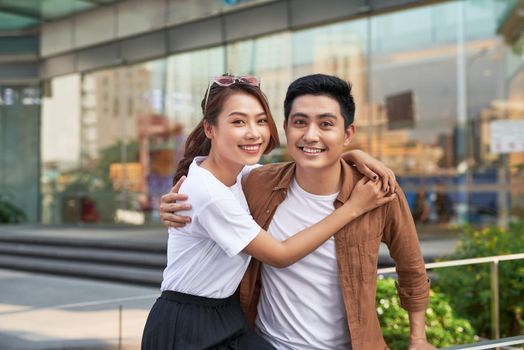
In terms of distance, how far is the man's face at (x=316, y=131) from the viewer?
76.4 inches

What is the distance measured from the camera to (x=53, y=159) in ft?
57.7

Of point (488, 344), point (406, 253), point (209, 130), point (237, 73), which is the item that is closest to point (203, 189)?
point (209, 130)

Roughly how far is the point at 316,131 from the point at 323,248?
371 millimetres

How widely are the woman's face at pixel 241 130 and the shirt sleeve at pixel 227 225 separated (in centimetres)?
15

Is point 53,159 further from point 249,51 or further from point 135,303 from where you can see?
point 135,303

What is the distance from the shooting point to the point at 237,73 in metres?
12.4

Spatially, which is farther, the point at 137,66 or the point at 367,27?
the point at 137,66

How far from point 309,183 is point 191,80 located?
43.6 feet

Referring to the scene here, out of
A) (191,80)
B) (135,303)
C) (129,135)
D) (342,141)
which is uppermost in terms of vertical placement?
(191,80)

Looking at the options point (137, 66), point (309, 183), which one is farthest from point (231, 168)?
point (137, 66)

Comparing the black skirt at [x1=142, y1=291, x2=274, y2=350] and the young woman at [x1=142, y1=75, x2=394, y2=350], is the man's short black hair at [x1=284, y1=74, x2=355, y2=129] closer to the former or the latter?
the young woman at [x1=142, y1=75, x2=394, y2=350]

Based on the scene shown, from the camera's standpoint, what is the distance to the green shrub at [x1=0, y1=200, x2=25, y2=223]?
54.5 feet

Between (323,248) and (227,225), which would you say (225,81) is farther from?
(323,248)

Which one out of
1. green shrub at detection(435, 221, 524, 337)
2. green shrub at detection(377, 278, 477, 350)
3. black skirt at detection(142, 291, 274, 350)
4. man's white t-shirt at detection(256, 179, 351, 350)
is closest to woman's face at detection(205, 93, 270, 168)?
man's white t-shirt at detection(256, 179, 351, 350)
